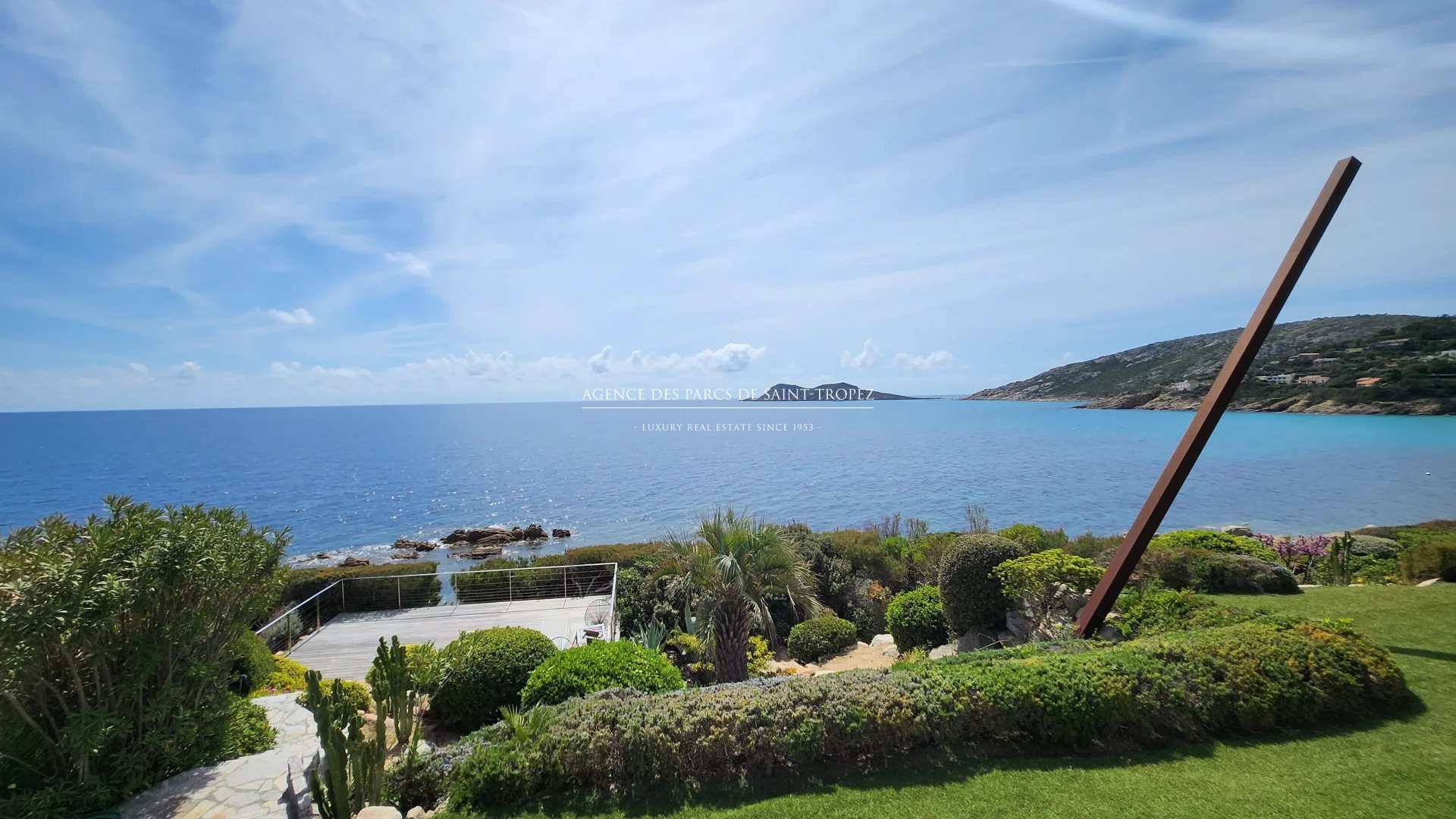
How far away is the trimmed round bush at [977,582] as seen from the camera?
986 centimetres

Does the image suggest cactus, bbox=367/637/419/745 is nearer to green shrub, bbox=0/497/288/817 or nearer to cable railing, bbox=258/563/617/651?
green shrub, bbox=0/497/288/817

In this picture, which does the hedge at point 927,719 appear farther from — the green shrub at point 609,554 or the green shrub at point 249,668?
the green shrub at point 609,554

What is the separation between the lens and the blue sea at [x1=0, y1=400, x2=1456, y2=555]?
34.4 meters

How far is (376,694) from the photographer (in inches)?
216

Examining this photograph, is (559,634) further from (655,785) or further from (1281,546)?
(1281,546)

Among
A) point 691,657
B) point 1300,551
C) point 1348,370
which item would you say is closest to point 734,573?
point 691,657

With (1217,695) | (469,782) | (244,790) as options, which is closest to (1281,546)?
(1217,695)

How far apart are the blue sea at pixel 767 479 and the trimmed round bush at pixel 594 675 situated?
50.4 ft

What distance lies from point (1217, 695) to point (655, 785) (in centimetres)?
524

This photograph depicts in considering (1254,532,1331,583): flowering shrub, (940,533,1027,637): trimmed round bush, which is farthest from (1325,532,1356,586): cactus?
(940,533,1027,637): trimmed round bush

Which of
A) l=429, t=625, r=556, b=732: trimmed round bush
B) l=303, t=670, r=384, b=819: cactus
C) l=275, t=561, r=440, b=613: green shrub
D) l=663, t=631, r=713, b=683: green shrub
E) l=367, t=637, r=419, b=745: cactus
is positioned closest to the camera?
l=303, t=670, r=384, b=819: cactus

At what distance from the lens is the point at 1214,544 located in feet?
38.3

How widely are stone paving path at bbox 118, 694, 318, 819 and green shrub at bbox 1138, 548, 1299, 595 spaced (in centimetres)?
1256

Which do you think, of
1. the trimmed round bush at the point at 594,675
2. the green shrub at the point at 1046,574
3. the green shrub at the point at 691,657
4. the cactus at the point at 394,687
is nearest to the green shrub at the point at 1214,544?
the green shrub at the point at 1046,574
